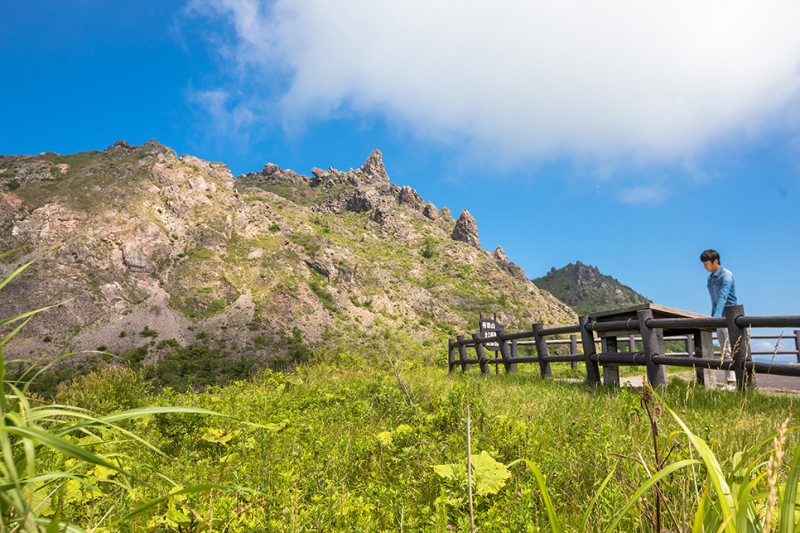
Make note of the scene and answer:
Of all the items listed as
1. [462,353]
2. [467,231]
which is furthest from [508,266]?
[462,353]

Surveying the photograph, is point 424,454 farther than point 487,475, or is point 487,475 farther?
point 424,454

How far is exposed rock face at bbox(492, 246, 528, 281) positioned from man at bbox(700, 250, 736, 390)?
15127cm

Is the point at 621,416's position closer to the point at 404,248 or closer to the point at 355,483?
the point at 355,483

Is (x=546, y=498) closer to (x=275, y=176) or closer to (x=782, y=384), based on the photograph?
(x=782, y=384)

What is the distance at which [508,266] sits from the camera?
159 m

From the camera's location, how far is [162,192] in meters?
97.1

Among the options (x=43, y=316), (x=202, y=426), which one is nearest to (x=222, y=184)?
(x=43, y=316)

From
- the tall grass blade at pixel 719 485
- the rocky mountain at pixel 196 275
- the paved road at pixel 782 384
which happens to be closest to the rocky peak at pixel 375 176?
the rocky mountain at pixel 196 275

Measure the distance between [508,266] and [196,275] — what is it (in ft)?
353

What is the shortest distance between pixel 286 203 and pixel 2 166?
73.4 m

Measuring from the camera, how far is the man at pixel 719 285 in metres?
6.79

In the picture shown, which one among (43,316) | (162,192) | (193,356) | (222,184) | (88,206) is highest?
(222,184)

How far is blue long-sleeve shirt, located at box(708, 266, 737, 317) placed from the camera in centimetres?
679

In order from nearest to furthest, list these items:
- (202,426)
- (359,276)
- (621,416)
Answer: (621,416) < (202,426) < (359,276)
